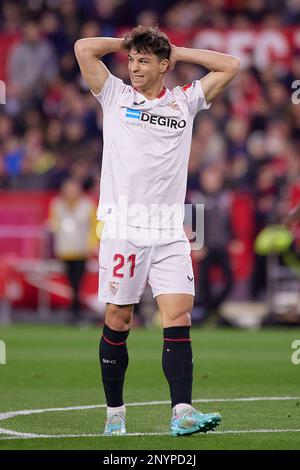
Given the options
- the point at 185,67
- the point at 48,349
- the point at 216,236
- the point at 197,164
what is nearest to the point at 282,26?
the point at 185,67

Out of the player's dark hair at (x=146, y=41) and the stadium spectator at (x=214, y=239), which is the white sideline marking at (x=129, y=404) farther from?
the stadium spectator at (x=214, y=239)

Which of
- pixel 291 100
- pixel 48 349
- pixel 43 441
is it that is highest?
pixel 291 100

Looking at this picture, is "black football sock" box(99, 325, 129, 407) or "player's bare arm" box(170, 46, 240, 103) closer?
"black football sock" box(99, 325, 129, 407)

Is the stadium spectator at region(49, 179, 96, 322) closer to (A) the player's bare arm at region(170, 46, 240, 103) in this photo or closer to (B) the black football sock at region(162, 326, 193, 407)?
(A) the player's bare arm at region(170, 46, 240, 103)

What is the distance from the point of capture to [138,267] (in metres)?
8.21

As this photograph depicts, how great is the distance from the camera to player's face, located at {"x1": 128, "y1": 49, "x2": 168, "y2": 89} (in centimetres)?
815

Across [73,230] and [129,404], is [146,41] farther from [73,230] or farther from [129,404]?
[73,230]

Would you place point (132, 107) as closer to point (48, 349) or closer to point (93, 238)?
point (48, 349)

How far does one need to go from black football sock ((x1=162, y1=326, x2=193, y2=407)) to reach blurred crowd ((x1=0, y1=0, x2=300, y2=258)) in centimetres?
1197

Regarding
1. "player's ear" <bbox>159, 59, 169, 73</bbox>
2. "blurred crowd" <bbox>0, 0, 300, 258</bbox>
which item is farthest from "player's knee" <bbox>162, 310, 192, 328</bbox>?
"blurred crowd" <bbox>0, 0, 300, 258</bbox>

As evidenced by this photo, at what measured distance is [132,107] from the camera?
8.26 m

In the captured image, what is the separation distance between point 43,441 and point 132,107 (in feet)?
7.38

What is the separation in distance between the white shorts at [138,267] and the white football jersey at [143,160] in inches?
5.5

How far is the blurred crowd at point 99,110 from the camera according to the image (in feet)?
69.2
